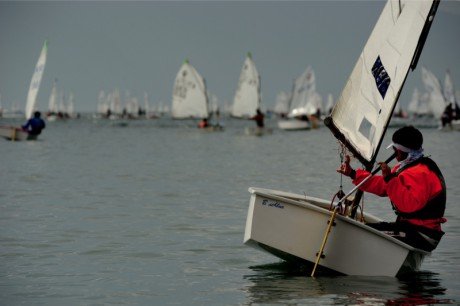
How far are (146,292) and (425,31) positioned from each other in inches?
180

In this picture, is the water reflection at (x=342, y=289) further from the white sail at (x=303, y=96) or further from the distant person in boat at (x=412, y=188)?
the white sail at (x=303, y=96)

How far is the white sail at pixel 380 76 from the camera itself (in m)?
11.8

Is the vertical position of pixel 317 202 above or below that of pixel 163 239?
above

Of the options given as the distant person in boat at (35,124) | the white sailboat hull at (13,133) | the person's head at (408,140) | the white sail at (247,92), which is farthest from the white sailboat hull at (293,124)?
the person's head at (408,140)

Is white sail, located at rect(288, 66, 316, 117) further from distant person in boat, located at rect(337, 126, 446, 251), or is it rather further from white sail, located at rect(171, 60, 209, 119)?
distant person in boat, located at rect(337, 126, 446, 251)

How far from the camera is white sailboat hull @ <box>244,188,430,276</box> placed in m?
11.3

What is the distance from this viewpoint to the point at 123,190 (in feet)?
77.2

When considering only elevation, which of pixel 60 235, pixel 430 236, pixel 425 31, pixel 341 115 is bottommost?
pixel 60 235

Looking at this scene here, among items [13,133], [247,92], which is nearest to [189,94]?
[247,92]

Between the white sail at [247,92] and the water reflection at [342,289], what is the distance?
2481 inches

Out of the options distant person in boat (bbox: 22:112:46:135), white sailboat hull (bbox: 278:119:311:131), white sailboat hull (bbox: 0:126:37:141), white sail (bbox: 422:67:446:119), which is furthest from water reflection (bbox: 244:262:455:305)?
white sail (bbox: 422:67:446:119)

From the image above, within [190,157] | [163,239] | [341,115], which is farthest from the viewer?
[190,157]

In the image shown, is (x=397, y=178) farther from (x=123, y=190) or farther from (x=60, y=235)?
(x=123, y=190)

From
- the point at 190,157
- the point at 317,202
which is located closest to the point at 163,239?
the point at 317,202
